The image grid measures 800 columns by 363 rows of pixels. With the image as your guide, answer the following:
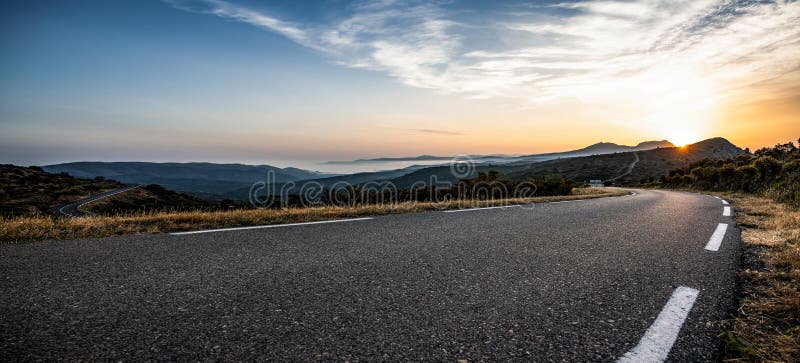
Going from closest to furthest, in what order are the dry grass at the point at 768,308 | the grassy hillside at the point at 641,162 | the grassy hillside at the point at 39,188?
1. the dry grass at the point at 768,308
2. the grassy hillside at the point at 39,188
3. the grassy hillside at the point at 641,162

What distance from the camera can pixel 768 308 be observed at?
2.48 metres

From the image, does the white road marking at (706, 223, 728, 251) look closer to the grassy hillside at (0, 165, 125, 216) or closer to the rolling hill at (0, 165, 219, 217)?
the rolling hill at (0, 165, 219, 217)

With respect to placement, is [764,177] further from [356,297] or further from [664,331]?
[356,297]

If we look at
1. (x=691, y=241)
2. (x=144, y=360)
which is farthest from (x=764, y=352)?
(x=691, y=241)

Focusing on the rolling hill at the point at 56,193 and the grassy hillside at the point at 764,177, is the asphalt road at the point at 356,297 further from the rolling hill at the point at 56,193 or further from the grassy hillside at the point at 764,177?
the rolling hill at the point at 56,193

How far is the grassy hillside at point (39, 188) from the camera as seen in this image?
38.7 m

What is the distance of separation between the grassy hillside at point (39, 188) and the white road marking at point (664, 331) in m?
47.9

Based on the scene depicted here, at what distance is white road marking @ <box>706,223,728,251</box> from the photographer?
4691 mm

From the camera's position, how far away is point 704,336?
7.11 feet

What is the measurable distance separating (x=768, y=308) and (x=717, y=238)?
3.59 m

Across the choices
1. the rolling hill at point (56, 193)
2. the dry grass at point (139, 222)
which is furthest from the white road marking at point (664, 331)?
the rolling hill at point (56, 193)

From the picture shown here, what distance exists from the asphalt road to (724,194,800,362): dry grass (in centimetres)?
11

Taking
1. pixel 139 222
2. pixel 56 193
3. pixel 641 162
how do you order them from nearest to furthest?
pixel 139 222, pixel 56 193, pixel 641 162

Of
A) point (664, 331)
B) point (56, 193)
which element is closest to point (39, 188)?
point (56, 193)
